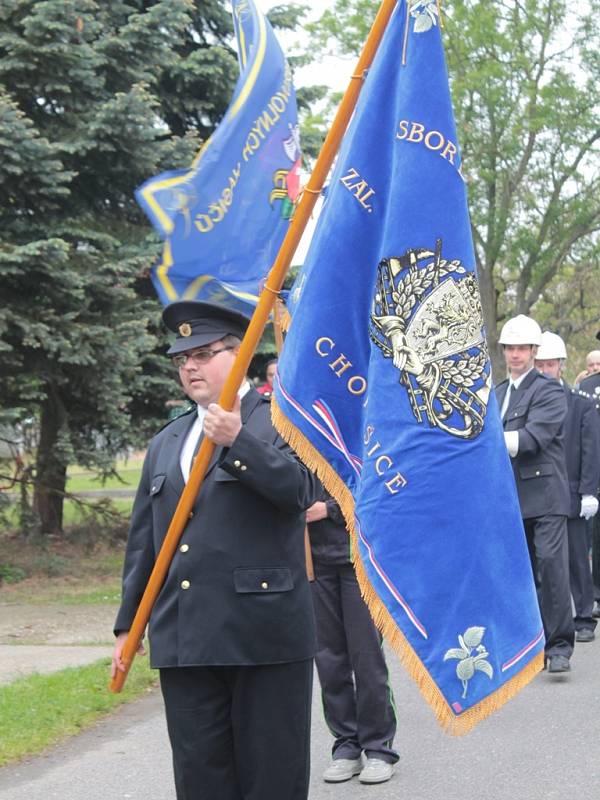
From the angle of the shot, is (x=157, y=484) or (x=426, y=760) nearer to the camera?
(x=157, y=484)

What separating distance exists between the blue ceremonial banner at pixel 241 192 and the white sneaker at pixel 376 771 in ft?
11.3

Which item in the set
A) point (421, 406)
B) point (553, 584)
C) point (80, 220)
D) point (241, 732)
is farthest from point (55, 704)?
point (80, 220)

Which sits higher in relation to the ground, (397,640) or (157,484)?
(157,484)

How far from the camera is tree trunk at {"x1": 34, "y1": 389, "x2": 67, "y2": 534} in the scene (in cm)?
1234

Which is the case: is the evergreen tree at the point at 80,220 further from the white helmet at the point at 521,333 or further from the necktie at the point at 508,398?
the white helmet at the point at 521,333

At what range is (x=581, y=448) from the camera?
371 inches

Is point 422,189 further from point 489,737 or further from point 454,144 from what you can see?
point 489,737

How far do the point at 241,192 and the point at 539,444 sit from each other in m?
2.77

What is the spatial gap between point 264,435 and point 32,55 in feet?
27.7

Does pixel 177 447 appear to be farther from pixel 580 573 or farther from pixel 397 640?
pixel 580 573

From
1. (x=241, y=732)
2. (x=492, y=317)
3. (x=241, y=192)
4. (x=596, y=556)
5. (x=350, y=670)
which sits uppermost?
(x=241, y=192)

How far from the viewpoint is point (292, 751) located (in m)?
3.68

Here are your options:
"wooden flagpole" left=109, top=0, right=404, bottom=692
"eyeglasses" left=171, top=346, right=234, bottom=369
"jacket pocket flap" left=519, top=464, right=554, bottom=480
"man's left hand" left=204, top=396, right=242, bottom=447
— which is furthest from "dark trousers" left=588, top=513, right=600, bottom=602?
"man's left hand" left=204, top=396, right=242, bottom=447

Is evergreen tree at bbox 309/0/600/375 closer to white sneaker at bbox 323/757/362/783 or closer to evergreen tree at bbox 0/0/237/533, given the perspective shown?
evergreen tree at bbox 0/0/237/533
